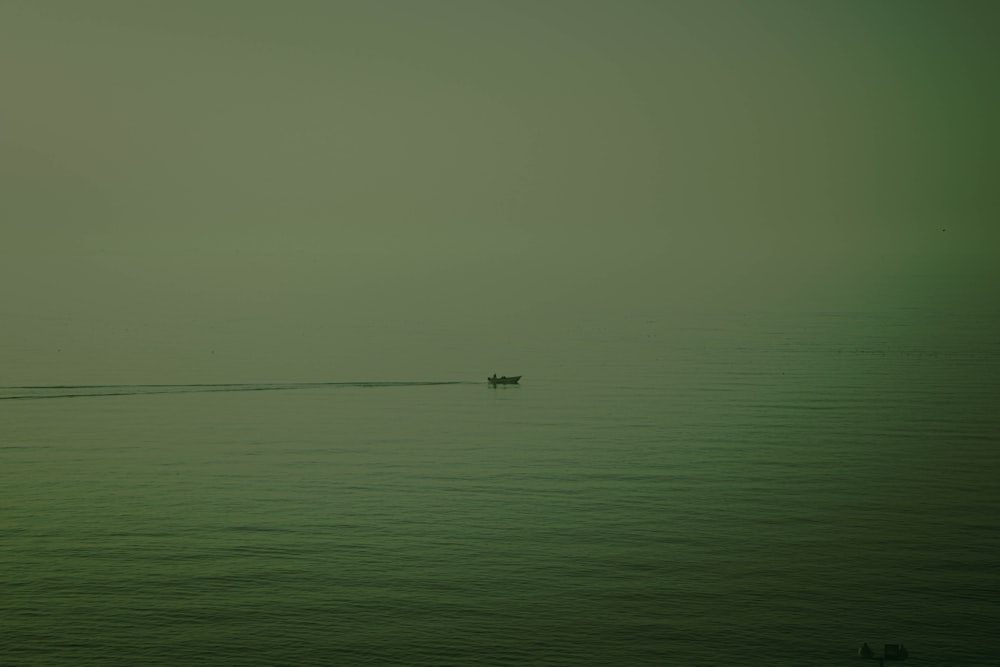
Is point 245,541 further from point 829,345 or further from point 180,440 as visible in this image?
point 829,345

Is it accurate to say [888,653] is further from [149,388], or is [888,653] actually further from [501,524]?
[149,388]

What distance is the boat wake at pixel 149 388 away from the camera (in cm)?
10212

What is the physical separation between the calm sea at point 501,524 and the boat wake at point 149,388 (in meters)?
0.40

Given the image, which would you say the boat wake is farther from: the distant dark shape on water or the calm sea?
the distant dark shape on water

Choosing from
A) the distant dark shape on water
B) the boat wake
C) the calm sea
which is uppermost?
the boat wake

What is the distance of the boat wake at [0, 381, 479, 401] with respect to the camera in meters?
102

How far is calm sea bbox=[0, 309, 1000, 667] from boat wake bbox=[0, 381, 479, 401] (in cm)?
40

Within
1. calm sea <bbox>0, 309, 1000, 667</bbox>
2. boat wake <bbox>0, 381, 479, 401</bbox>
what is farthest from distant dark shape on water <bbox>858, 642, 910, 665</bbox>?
boat wake <bbox>0, 381, 479, 401</bbox>

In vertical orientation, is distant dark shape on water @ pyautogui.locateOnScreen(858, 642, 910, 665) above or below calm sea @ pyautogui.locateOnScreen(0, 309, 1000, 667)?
below

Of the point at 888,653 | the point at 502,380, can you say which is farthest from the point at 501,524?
the point at 502,380

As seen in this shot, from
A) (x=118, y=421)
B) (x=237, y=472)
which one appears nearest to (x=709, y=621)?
(x=237, y=472)

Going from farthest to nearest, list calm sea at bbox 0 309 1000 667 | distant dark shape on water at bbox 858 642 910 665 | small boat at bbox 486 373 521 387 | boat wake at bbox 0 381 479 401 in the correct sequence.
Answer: small boat at bbox 486 373 521 387 < boat wake at bbox 0 381 479 401 < calm sea at bbox 0 309 1000 667 < distant dark shape on water at bbox 858 642 910 665

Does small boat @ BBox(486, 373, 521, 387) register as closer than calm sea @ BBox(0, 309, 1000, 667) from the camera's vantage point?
No

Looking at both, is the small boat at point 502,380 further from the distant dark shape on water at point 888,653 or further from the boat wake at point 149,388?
the distant dark shape on water at point 888,653
